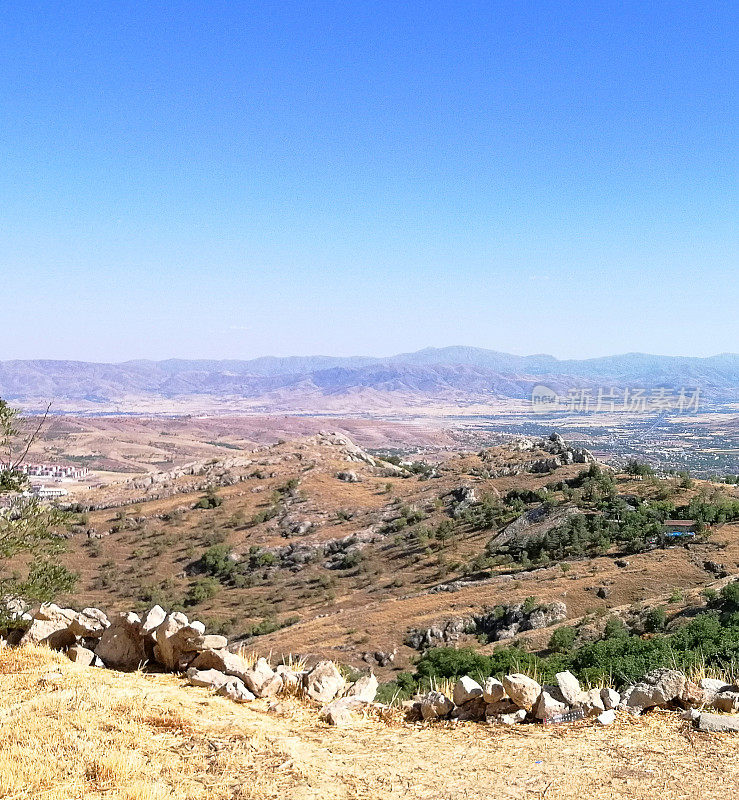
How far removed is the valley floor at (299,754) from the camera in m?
6.82

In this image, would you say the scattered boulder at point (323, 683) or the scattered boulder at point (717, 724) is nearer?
the scattered boulder at point (717, 724)

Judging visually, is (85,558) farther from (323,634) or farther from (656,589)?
(656,589)

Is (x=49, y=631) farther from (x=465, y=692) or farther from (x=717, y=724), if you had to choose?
(x=717, y=724)

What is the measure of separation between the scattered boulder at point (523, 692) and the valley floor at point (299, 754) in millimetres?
533

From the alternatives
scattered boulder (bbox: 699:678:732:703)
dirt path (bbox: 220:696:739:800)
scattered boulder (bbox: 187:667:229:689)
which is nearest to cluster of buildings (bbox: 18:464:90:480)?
scattered boulder (bbox: 187:667:229:689)

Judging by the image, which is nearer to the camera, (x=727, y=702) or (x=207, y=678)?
(x=727, y=702)

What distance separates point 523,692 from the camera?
905 cm

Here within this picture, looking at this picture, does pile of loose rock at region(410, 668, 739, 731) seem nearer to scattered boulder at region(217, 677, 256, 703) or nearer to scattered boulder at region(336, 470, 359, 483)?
scattered boulder at region(217, 677, 256, 703)

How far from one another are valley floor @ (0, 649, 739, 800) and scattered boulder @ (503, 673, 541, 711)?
0.53m

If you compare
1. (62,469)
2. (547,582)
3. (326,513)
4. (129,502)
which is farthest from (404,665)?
(62,469)

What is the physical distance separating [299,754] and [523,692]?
3289 mm

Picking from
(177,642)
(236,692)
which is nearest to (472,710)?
(236,692)

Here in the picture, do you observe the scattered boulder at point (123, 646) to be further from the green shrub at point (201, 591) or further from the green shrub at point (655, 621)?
the green shrub at point (201, 591)

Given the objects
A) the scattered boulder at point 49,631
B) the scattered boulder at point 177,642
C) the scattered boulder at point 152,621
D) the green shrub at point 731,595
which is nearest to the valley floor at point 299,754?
the scattered boulder at point 177,642
